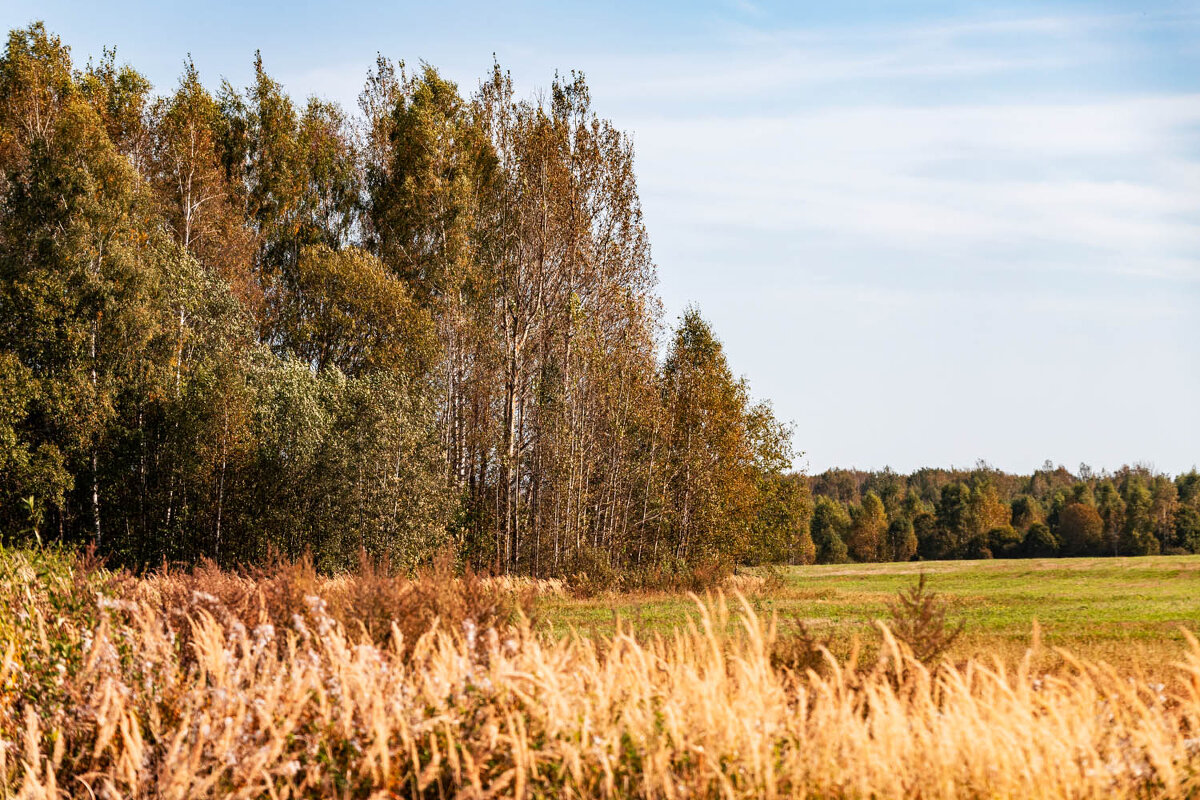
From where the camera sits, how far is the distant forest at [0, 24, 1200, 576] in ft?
83.4

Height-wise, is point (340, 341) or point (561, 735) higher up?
point (340, 341)

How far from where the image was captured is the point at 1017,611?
19.8 metres

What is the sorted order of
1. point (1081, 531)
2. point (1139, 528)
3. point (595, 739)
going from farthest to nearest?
point (1081, 531), point (1139, 528), point (595, 739)

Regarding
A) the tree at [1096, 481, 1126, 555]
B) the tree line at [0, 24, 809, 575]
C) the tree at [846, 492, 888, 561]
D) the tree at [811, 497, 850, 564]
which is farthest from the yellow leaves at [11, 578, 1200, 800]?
the tree at [846, 492, 888, 561]

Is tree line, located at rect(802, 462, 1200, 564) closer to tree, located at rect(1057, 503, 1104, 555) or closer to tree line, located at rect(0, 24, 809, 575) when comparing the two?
tree, located at rect(1057, 503, 1104, 555)

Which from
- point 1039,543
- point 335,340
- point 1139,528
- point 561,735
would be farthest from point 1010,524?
point 561,735

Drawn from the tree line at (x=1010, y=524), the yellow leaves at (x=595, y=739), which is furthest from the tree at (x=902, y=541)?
the yellow leaves at (x=595, y=739)

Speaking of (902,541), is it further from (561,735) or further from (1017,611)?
(561,735)

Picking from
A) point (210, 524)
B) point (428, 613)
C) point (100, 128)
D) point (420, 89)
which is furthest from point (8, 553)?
point (420, 89)

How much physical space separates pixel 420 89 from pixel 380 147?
92.9 inches

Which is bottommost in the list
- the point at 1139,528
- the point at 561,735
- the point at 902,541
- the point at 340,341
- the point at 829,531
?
the point at 902,541

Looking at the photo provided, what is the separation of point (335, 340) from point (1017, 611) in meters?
21.8

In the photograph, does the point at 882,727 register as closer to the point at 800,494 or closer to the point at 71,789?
the point at 71,789

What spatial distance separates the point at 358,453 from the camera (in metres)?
25.8
